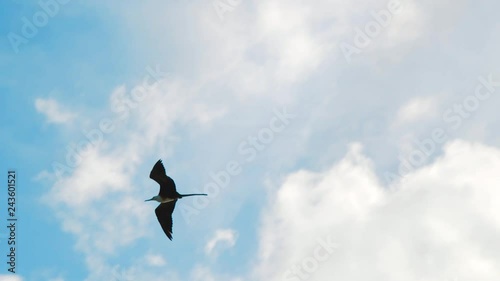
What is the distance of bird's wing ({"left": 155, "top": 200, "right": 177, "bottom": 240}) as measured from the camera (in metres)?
37.9

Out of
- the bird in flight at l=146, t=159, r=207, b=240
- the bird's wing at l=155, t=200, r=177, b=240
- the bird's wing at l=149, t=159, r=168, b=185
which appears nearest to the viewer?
the bird's wing at l=149, t=159, r=168, b=185

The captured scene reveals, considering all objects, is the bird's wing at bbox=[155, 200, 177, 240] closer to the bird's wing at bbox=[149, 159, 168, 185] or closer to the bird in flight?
the bird in flight

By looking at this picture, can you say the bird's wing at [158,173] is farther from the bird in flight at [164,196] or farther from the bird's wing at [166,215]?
the bird's wing at [166,215]

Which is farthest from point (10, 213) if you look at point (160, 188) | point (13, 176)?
point (160, 188)

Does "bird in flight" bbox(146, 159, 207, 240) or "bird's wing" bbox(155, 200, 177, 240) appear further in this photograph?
"bird's wing" bbox(155, 200, 177, 240)

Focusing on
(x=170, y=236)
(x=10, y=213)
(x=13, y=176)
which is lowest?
(x=170, y=236)

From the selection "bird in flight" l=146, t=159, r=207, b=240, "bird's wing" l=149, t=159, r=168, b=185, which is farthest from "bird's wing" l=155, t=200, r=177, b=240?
"bird's wing" l=149, t=159, r=168, b=185

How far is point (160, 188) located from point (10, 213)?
389 inches

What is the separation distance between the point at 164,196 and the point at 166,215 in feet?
6.28

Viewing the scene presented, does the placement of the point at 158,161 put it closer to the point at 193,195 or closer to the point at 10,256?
the point at 193,195

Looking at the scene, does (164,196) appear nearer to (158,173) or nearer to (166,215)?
(166,215)

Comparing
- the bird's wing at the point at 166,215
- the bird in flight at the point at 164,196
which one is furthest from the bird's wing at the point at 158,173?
the bird's wing at the point at 166,215

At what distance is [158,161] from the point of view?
35344 mm

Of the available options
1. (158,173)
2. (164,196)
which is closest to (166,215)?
(164,196)
